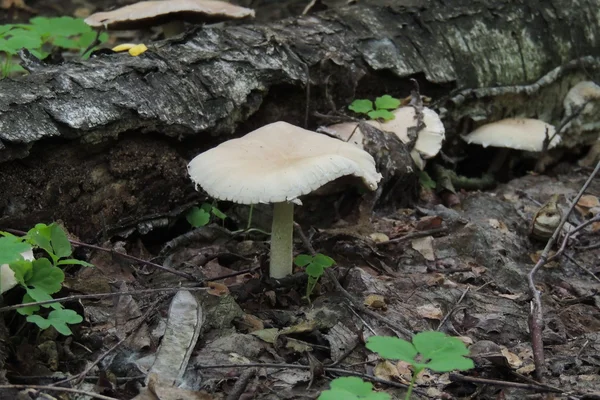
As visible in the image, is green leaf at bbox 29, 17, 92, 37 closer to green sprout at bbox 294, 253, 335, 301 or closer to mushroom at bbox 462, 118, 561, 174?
green sprout at bbox 294, 253, 335, 301

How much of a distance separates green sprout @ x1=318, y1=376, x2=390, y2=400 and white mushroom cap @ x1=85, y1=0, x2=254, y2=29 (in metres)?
2.98

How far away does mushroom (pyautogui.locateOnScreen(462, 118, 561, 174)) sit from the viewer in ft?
14.8

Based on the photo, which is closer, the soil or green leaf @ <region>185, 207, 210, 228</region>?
the soil

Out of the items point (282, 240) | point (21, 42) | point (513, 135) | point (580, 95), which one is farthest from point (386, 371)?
point (580, 95)

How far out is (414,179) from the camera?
157 inches

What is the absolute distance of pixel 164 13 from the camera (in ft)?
13.3

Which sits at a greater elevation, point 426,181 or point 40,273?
point 40,273

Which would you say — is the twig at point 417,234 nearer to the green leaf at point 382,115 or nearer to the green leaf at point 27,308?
the green leaf at point 382,115

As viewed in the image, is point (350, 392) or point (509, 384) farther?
point (509, 384)

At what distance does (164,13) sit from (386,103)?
1.58m

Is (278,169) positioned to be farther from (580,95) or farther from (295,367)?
(580,95)

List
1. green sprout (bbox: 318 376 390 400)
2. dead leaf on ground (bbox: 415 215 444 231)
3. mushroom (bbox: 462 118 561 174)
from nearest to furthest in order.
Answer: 1. green sprout (bbox: 318 376 390 400)
2. dead leaf on ground (bbox: 415 215 444 231)
3. mushroom (bbox: 462 118 561 174)

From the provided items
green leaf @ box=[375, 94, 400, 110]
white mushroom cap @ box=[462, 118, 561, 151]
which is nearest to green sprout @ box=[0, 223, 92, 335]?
green leaf @ box=[375, 94, 400, 110]

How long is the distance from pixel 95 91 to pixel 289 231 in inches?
45.9
